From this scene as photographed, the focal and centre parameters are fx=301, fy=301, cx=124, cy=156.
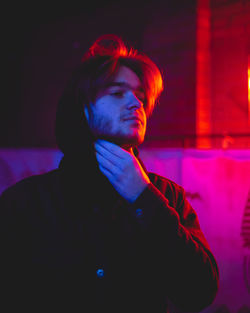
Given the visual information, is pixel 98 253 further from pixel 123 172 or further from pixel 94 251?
pixel 123 172

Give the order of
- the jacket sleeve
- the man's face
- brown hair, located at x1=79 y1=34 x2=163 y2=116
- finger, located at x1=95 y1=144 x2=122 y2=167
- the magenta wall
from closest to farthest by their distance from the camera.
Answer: the jacket sleeve
finger, located at x1=95 y1=144 x2=122 y2=167
the man's face
brown hair, located at x1=79 y1=34 x2=163 y2=116
the magenta wall

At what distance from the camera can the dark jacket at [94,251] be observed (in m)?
1.20

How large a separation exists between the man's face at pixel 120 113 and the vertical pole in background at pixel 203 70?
405cm

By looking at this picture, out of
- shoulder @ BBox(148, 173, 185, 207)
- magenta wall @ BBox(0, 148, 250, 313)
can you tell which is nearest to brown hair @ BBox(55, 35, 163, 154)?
shoulder @ BBox(148, 173, 185, 207)

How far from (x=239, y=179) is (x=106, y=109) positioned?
2091 millimetres

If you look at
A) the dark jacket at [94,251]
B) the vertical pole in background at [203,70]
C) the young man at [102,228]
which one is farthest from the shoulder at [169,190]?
the vertical pole in background at [203,70]

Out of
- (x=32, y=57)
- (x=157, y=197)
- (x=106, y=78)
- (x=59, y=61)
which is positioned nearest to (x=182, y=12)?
(x=59, y=61)

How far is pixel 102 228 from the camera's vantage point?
4.40ft

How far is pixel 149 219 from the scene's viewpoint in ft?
3.89

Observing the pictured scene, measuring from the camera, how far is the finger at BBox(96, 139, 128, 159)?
129cm

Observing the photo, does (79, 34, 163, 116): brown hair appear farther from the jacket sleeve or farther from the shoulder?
the jacket sleeve

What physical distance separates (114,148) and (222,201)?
2.12 metres

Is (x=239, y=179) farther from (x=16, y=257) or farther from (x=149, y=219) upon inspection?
(x=16, y=257)

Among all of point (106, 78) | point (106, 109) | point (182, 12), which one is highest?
point (182, 12)
